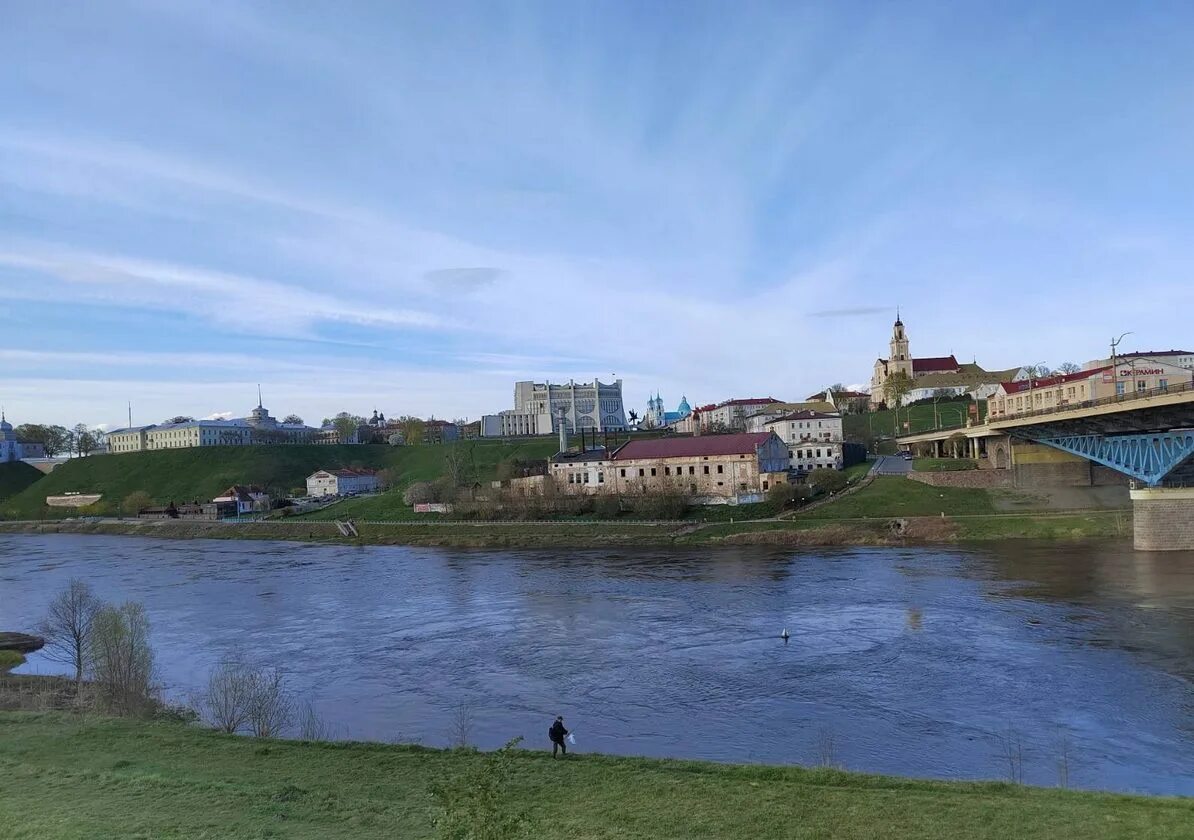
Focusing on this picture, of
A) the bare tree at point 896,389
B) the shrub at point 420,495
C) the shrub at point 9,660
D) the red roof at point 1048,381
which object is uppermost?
→ the bare tree at point 896,389

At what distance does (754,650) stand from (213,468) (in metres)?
112

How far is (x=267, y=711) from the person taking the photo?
21.4 metres

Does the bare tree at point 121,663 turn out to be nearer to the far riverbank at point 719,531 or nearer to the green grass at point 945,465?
the far riverbank at point 719,531

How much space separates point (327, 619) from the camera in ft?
124

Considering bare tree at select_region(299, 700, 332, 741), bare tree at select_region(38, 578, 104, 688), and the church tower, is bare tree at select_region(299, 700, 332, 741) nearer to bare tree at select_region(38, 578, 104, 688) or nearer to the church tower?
bare tree at select_region(38, 578, 104, 688)

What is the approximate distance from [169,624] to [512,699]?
22.0 metres

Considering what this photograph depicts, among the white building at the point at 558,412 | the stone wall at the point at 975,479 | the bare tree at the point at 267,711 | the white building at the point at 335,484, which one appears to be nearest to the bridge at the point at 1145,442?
the stone wall at the point at 975,479

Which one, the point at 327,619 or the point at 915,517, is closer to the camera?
the point at 327,619

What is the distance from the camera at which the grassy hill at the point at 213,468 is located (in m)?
112

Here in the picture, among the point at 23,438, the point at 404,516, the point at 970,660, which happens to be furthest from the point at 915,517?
the point at 23,438

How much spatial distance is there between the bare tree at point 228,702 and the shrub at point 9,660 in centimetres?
1087

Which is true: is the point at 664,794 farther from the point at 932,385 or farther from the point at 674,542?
the point at 932,385

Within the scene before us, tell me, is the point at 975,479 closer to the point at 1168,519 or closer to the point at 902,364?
the point at 1168,519

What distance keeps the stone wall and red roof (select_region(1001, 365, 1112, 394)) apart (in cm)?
1493
